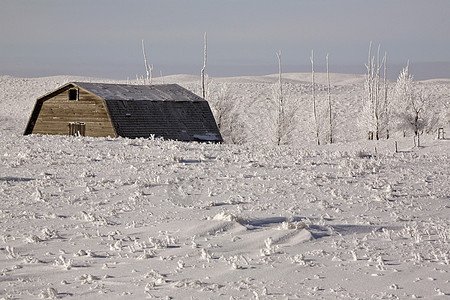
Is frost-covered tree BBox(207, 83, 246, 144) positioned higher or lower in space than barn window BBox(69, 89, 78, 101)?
lower

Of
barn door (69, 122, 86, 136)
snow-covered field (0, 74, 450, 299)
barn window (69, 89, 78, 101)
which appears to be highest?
barn window (69, 89, 78, 101)

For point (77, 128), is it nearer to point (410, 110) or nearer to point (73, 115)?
point (73, 115)

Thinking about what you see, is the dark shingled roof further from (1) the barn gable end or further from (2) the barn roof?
(1) the barn gable end

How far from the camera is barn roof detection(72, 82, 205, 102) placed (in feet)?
112

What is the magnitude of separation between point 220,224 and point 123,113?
24187 millimetres

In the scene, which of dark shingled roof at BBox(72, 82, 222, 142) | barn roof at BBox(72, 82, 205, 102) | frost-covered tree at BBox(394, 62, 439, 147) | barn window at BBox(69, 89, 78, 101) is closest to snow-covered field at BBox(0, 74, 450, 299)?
dark shingled roof at BBox(72, 82, 222, 142)

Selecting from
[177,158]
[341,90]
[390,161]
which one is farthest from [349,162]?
[341,90]

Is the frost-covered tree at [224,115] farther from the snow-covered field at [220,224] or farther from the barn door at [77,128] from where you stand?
the snow-covered field at [220,224]

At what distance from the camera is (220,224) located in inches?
380

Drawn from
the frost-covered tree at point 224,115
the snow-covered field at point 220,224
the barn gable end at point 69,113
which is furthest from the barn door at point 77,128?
the frost-covered tree at point 224,115

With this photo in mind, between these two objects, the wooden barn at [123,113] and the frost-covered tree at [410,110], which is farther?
the frost-covered tree at [410,110]

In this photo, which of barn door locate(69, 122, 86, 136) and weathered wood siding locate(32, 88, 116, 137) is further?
barn door locate(69, 122, 86, 136)

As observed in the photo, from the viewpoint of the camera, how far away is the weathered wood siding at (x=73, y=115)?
33281 millimetres

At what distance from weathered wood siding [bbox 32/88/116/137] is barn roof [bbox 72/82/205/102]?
2.11 ft
